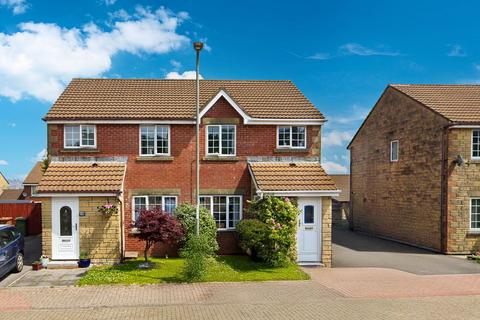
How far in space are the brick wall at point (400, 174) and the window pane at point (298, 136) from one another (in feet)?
25.1

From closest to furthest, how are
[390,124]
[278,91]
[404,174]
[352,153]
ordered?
[278,91], [404,174], [390,124], [352,153]

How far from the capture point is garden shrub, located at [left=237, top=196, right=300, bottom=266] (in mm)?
14953

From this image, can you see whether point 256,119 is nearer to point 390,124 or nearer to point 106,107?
point 106,107

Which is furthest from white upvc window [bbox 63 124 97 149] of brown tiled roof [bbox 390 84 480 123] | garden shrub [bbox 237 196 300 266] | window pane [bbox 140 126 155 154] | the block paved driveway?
brown tiled roof [bbox 390 84 480 123]

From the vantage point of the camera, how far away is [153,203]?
17.4m

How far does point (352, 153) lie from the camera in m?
30.8

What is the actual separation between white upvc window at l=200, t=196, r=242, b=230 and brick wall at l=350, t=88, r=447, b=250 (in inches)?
421

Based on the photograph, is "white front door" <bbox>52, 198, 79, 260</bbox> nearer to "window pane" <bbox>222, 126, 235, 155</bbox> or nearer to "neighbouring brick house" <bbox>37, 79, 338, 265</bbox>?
"neighbouring brick house" <bbox>37, 79, 338, 265</bbox>

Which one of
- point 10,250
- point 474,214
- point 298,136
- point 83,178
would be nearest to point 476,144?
point 474,214

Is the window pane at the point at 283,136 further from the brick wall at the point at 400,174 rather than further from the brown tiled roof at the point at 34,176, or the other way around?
the brown tiled roof at the point at 34,176

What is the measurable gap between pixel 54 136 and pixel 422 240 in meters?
19.7

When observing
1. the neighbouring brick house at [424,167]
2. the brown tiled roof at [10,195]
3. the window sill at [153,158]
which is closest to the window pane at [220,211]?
the window sill at [153,158]

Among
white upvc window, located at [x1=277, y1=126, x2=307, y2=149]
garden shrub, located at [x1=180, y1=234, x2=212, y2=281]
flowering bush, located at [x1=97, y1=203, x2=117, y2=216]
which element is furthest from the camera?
white upvc window, located at [x1=277, y1=126, x2=307, y2=149]

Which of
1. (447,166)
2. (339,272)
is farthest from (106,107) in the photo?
(447,166)
